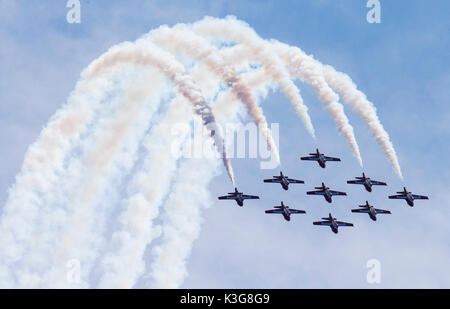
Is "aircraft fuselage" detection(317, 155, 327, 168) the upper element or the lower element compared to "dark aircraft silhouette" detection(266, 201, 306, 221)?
upper

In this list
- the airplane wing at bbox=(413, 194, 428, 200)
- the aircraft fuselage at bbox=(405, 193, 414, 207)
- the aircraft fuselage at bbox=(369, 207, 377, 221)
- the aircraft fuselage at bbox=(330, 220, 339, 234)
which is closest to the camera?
the aircraft fuselage at bbox=(330, 220, 339, 234)

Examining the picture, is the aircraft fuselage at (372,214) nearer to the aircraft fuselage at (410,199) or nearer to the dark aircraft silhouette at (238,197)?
the aircraft fuselage at (410,199)

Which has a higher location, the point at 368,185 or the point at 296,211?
the point at 368,185

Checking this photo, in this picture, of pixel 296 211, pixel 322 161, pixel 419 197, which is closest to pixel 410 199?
pixel 419 197

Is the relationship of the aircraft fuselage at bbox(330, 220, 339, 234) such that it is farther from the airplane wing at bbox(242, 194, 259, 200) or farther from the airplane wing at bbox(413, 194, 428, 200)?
the airplane wing at bbox(242, 194, 259, 200)

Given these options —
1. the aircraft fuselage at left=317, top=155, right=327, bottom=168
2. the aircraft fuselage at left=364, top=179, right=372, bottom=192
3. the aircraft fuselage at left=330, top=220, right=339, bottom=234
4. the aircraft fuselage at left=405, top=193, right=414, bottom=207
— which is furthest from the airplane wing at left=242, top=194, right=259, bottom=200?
the aircraft fuselage at left=405, top=193, right=414, bottom=207

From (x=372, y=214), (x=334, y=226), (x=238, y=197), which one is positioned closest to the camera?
(x=238, y=197)

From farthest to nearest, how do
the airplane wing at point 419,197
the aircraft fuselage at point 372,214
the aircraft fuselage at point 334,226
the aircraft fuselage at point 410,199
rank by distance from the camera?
the aircraft fuselage at point 372,214, the airplane wing at point 419,197, the aircraft fuselage at point 410,199, the aircraft fuselage at point 334,226

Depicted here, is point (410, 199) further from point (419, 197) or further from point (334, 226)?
point (334, 226)

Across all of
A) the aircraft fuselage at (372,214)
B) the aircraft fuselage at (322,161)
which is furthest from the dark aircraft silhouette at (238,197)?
the aircraft fuselage at (372,214)
